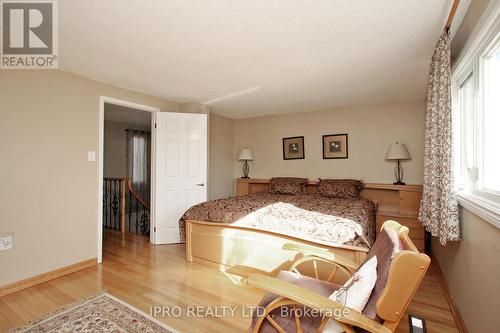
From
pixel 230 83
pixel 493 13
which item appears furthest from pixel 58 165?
pixel 493 13

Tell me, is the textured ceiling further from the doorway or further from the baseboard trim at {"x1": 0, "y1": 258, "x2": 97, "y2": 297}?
the baseboard trim at {"x1": 0, "y1": 258, "x2": 97, "y2": 297}

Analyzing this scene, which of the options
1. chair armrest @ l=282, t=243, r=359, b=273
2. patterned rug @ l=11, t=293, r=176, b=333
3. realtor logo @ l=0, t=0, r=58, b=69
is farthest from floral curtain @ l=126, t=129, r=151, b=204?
chair armrest @ l=282, t=243, r=359, b=273

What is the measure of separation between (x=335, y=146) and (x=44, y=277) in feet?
14.6

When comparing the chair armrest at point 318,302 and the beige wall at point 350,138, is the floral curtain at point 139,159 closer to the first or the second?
the beige wall at point 350,138

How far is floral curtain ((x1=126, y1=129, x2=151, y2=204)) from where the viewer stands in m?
6.11

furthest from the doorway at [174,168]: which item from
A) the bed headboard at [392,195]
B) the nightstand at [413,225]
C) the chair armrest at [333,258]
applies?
the nightstand at [413,225]

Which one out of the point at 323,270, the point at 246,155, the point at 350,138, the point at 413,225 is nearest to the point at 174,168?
the point at 246,155

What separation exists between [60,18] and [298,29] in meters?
1.82

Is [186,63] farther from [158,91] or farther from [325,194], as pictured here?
[325,194]

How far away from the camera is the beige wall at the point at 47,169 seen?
2314 millimetres

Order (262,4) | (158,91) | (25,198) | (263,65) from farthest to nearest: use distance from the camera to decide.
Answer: (158,91)
(263,65)
(25,198)
(262,4)

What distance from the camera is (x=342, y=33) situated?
6.41ft

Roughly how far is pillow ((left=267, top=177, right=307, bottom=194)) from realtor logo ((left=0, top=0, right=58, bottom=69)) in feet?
11.4

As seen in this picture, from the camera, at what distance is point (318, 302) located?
3.52 ft
